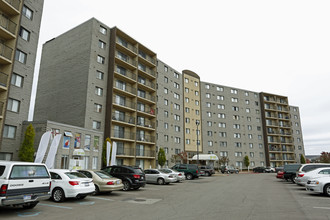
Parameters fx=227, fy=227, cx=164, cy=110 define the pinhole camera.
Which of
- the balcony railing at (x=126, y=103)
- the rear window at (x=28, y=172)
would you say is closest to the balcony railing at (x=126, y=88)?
the balcony railing at (x=126, y=103)

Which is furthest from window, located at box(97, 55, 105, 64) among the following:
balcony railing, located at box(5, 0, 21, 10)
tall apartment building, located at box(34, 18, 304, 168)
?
balcony railing, located at box(5, 0, 21, 10)

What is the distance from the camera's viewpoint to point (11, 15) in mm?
21750

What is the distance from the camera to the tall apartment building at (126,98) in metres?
29.8

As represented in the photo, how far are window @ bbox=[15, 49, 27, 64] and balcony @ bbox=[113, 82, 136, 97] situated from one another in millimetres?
11579

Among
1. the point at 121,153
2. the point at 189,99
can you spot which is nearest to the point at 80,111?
the point at 121,153

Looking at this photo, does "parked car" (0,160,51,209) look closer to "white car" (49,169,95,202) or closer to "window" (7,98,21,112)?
"white car" (49,169,95,202)

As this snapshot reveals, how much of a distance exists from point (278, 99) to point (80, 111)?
65.1m

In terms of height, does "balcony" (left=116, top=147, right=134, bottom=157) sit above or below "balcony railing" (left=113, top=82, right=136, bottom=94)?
below

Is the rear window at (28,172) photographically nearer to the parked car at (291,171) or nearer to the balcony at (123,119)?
the balcony at (123,119)

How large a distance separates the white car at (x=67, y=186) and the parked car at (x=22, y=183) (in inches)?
56.2

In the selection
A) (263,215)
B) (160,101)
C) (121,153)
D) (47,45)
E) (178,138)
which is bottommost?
(263,215)

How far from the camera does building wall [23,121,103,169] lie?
2153 cm

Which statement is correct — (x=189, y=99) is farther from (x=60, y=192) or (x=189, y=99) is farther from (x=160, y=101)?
(x=60, y=192)

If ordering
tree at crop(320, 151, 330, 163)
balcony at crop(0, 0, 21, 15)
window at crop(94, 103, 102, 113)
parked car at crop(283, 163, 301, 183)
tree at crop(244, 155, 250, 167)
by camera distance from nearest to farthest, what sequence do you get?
1. balcony at crop(0, 0, 21, 15)
2. parked car at crop(283, 163, 301, 183)
3. window at crop(94, 103, 102, 113)
4. tree at crop(244, 155, 250, 167)
5. tree at crop(320, 151, 330, 163)
